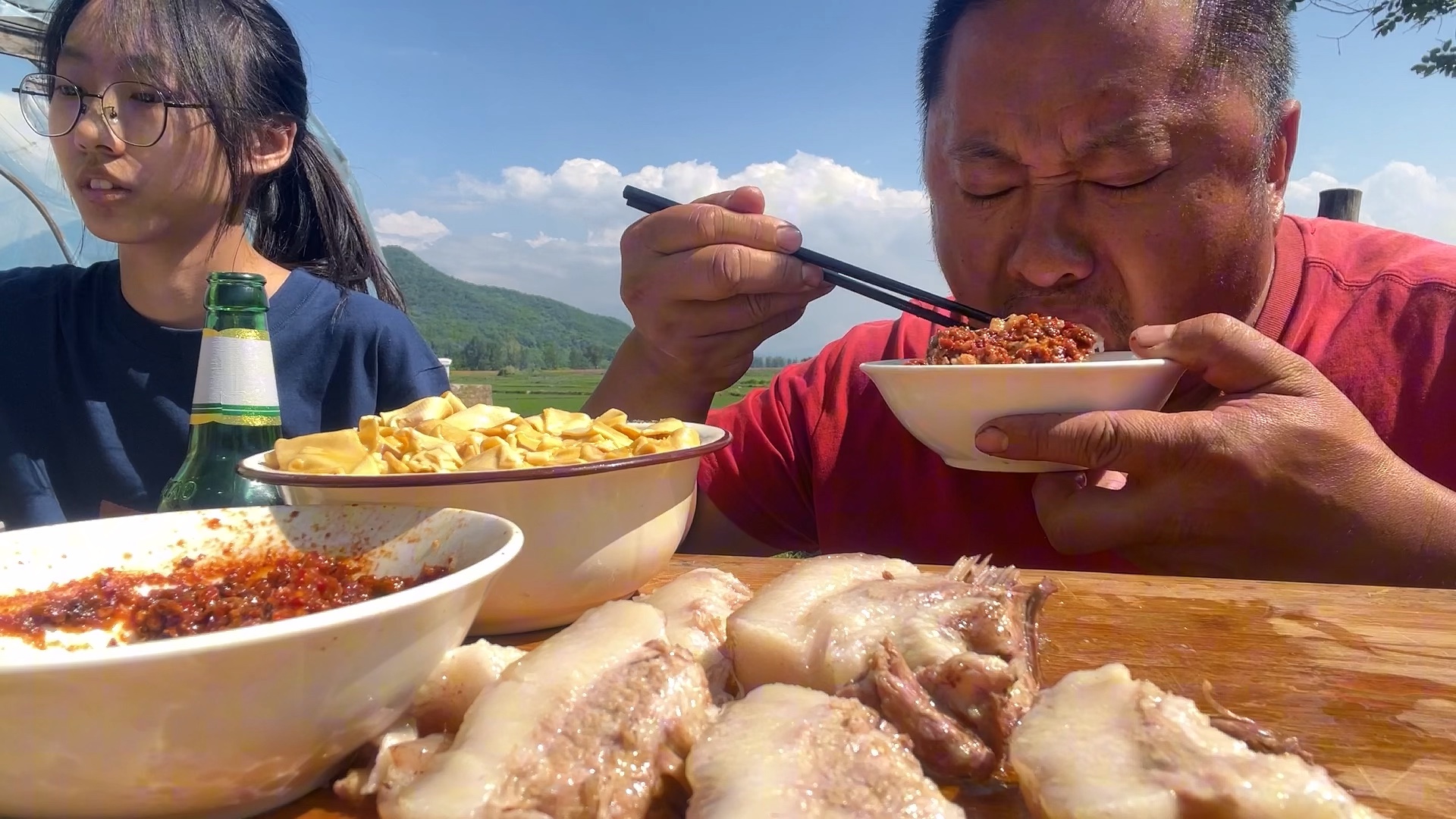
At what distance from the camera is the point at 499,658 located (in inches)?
41.4

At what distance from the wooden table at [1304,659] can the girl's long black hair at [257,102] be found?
8.07ft

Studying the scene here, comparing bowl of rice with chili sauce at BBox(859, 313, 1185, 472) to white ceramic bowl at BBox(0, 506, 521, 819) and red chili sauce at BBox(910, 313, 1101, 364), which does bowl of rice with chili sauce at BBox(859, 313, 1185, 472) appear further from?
white ceramic bowl at BBox(0, 506, 521, 819)

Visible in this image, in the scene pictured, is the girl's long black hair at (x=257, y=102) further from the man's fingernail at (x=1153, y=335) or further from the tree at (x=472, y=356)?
the tree at (x=472, y=356)

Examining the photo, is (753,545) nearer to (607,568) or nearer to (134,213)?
(607,568)

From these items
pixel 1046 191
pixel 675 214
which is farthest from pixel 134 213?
pixel 1046 191

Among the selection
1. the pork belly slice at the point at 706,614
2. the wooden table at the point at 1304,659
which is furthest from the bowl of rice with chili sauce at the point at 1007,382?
the pork belly slice at the point at 706,614

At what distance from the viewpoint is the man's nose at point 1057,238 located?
2.13 m

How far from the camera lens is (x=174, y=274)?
2.93 meters

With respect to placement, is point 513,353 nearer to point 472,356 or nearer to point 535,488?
point 472,356

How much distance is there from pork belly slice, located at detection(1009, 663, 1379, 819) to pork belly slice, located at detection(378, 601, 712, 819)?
40 centimetres

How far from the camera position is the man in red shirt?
5.43 ft

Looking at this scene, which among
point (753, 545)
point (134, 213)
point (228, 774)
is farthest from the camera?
point (753, 545)

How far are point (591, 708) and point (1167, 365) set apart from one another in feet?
4.32

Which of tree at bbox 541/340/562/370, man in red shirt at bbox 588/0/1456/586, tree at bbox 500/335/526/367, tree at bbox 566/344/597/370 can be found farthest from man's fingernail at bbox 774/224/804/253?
tree at bbox 500/335/526/367
